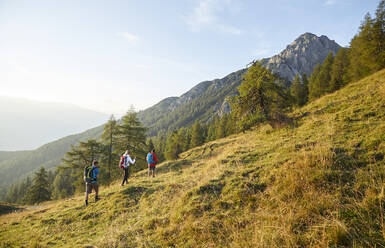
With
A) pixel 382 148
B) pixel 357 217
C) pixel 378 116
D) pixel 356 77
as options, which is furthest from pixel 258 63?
pixel 356 77

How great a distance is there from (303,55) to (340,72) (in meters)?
174

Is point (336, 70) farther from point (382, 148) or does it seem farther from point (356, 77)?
point (382, 148)

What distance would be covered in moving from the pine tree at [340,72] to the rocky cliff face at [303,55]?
124 meters

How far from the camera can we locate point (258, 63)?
49.2 ft

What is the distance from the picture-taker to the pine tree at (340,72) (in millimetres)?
32525

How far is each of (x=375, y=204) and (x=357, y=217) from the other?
53 centimetres

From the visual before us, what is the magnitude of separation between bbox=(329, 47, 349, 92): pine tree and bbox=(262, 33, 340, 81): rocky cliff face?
123569mm

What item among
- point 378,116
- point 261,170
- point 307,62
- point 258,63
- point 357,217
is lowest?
point 357,217

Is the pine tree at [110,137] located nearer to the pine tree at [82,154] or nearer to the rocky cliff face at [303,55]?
the pine tree at [82,154]

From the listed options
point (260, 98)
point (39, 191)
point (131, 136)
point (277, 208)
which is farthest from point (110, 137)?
point (39, 191)

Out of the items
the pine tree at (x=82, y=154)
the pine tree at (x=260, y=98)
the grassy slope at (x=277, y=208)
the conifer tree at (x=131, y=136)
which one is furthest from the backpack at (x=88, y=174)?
the pine tree at (x=82, y=154)

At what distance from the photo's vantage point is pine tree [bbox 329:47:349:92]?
32525mm

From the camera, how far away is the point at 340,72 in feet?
113

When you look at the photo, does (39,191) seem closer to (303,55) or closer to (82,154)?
(82,154)
